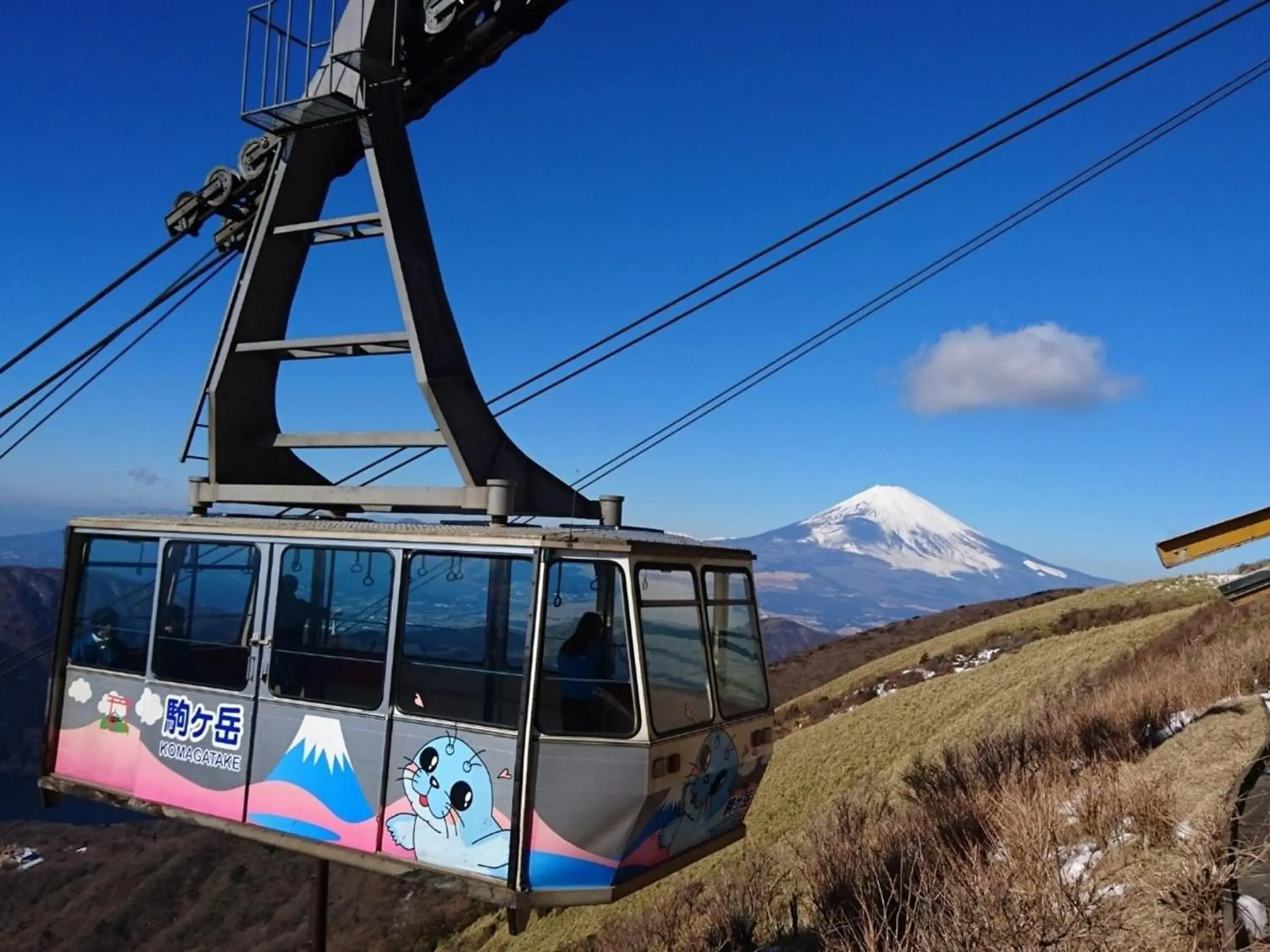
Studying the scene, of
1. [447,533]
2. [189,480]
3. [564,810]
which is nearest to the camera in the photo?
[564,810]

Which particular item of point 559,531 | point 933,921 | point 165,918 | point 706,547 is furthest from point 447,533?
point 165,918

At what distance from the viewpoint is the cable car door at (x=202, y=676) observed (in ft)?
23.8

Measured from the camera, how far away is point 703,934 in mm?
10180

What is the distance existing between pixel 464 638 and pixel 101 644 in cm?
414

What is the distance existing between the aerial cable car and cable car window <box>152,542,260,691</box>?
0.02 m

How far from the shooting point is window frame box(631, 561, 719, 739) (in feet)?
19.9

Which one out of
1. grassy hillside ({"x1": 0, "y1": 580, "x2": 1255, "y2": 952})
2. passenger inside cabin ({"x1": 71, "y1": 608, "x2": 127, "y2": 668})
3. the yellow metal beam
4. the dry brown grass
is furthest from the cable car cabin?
the yellow metal beam

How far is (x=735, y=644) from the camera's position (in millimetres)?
7133

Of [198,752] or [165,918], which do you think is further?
[165,918]

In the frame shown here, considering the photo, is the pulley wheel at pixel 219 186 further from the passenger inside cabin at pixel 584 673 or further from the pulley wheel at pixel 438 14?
the passenger inside cabin at pixel 584 673

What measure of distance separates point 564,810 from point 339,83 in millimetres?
6535

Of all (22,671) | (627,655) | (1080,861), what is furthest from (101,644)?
(22,671)

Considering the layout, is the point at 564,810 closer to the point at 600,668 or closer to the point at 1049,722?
the point at 600,668

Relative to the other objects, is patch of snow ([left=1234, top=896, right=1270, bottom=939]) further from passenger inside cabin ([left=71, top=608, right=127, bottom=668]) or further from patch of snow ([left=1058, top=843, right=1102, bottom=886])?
passenger inside cabin ([left=71, top=608, right=127, bottom=668])
